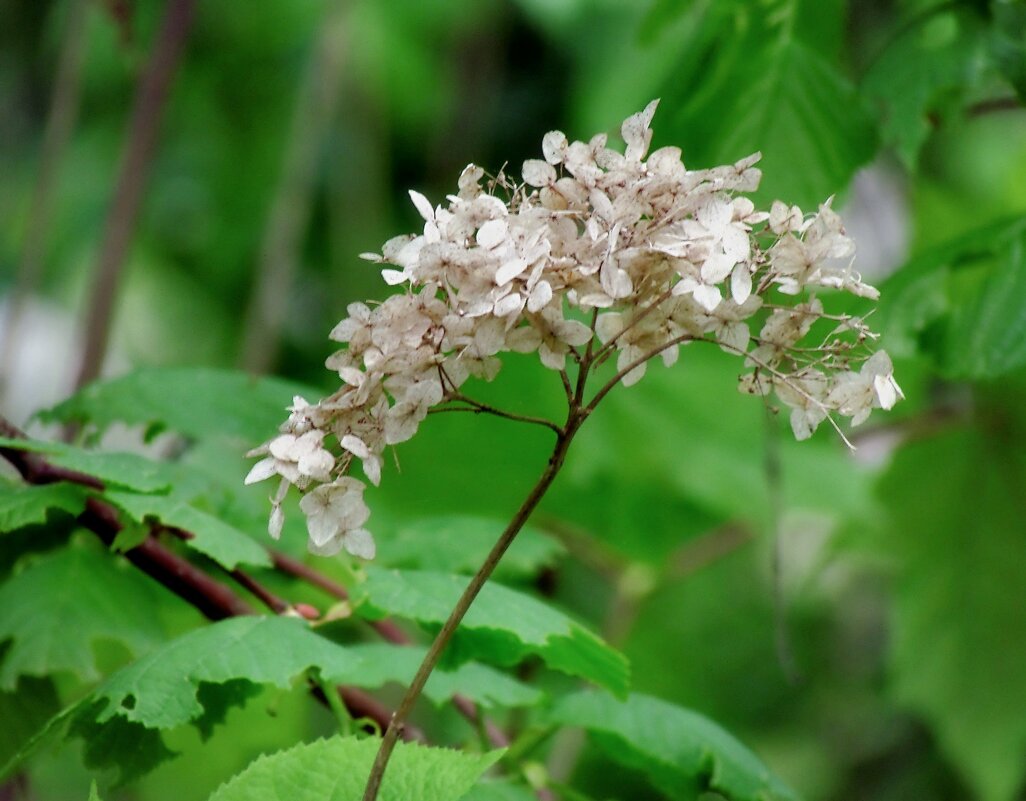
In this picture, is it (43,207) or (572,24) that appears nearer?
(43,207)

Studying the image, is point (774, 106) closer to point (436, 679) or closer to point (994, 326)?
point (994, 326)

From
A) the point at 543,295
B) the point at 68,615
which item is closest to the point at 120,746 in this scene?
the point at 68,615

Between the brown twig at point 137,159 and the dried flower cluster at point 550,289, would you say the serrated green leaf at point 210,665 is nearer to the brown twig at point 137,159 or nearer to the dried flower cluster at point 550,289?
the dried flower cluster at point 550,289

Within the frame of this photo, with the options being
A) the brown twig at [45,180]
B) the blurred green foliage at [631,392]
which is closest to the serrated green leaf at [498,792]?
the blurred green foliage at [631,392]

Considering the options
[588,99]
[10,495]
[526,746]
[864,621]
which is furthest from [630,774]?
[10,495]

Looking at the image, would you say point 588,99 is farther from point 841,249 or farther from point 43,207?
point 841,249

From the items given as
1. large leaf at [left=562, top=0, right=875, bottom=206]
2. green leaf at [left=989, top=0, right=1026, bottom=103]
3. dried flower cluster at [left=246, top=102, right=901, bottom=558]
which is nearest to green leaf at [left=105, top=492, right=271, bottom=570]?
dried flower cluster at [left=246, top=102, right=901, bottom=558]

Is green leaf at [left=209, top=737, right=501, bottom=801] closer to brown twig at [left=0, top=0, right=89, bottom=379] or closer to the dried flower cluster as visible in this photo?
the dried flower cluster
